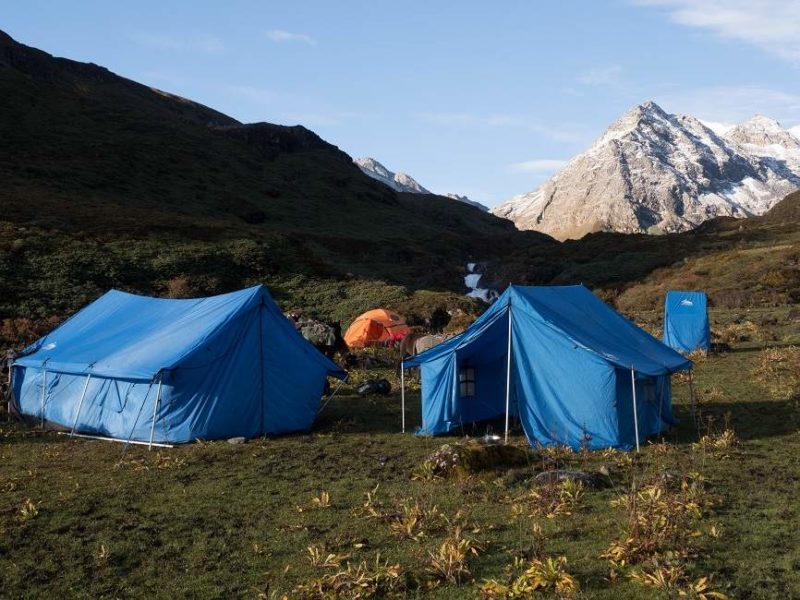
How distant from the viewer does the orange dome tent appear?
119ft

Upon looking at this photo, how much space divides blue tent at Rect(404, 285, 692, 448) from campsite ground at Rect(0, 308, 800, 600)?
728 mm

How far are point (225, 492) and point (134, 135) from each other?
10194 cm

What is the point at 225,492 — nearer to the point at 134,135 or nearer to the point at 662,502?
the point at 662,502

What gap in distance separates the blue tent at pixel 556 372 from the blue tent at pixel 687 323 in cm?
1270

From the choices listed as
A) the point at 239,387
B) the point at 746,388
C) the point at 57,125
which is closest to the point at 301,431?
the point at 239,387

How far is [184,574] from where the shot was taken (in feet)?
29.0

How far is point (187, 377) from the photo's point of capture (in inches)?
662

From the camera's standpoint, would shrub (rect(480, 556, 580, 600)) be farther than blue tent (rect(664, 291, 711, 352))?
No

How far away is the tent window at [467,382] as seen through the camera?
1816 centimetres

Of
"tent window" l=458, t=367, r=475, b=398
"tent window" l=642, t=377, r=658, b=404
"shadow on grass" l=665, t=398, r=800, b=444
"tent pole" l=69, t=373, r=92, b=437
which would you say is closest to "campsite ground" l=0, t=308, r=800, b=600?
"shadow on grass" l=665, t=398, r=800, b=444

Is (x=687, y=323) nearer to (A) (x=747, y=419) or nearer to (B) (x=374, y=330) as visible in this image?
(A) (x=747, y=419)

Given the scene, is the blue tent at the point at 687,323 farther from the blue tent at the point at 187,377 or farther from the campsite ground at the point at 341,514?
the blue tent at the point at 187,377

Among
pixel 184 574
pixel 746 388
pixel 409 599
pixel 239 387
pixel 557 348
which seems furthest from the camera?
pixel 746 388

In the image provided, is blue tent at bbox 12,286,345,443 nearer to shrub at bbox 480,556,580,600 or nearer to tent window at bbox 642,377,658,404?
tent window at bbox 642,377,658,404
